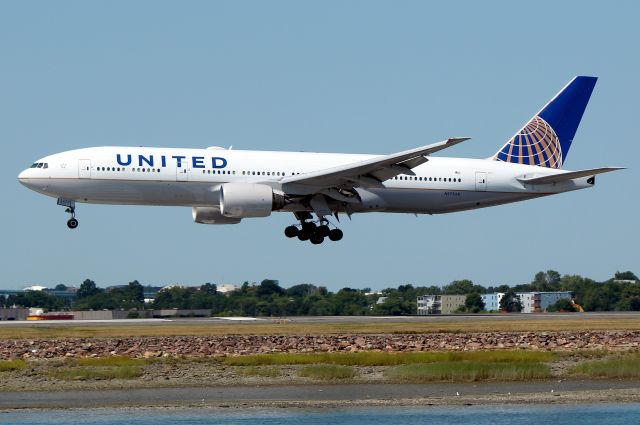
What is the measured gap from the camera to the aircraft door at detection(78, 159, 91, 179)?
53500 mm

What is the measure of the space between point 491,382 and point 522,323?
1502 cm

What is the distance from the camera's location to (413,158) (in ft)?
175

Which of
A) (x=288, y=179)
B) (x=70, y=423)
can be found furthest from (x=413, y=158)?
(x=70, y=423)

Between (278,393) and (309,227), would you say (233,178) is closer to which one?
(309,227)

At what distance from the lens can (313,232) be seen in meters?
58.6

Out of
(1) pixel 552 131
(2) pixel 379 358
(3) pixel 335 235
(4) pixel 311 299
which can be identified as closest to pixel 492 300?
(4) pixel 311 299

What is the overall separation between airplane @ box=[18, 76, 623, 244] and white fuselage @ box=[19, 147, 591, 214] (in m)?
0.04

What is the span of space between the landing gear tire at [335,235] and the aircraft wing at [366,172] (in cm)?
292

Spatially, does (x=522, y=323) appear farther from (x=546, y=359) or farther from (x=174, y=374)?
(x=174, y=374)

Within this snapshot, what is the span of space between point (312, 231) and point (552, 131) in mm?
14527

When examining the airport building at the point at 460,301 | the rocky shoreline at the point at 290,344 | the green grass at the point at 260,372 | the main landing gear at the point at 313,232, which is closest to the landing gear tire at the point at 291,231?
the main landing gear at the point at 313,232

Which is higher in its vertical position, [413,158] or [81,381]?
[413,158]

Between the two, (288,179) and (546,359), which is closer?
(546,359)

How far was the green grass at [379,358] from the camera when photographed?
3778 cm
